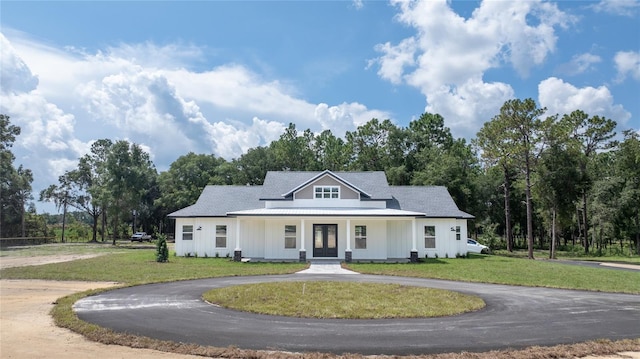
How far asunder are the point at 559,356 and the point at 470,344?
1403mm

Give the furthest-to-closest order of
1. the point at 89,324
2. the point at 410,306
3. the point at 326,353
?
the point at 410,306 < the point at 89,324 < the point at 326,353

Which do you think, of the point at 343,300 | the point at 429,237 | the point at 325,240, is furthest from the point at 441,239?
the point at 343,300

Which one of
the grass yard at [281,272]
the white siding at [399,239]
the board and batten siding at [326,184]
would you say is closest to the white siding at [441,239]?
the white siding at [399,239]

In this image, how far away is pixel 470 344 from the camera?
26.4ft

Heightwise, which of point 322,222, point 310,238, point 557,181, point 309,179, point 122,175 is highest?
point 122,175

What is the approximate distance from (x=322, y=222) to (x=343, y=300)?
14337mm

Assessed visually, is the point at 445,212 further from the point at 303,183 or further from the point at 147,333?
the point at 147,333

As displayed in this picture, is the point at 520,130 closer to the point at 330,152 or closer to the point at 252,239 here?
the point at 252,239

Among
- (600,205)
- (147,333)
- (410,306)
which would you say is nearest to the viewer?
(147,333)

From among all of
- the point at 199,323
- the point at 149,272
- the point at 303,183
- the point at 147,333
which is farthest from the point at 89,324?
the point at 303,183

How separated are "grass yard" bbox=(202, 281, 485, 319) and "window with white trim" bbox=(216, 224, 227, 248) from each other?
13.8m

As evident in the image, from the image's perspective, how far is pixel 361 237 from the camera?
2638 centimetres

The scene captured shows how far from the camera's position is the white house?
25750mm

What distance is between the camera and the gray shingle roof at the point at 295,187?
2828 cm
